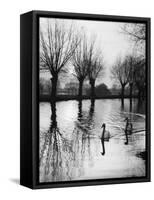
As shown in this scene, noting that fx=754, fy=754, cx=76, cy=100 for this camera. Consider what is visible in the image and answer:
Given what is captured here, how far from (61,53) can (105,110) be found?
961 mm

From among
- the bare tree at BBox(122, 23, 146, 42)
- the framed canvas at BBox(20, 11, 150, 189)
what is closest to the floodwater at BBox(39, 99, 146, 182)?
the framed canvas at BBox(20, 11, 150, 189)

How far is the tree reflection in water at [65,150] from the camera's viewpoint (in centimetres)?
912

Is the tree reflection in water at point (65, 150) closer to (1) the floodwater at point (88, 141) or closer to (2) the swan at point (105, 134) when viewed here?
(1) the floodwater at point (88, 141)

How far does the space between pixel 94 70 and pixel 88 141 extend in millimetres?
889

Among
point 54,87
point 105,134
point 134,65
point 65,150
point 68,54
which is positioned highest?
point 68,54

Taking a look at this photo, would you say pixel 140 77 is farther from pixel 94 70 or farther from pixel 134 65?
pixel 94 70

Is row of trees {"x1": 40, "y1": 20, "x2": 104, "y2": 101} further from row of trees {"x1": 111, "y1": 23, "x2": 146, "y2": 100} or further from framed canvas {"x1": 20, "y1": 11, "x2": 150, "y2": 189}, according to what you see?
row of trees {"x1": 111, "y1": 23, "x2": 146, "y2": 100}

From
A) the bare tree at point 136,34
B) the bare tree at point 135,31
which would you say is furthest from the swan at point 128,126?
the bare tree at point 135,31

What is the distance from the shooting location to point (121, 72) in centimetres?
962

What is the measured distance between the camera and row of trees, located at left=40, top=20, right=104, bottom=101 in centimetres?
909

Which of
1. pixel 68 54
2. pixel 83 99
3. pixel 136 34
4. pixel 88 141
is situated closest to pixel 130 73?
pixel 136 34

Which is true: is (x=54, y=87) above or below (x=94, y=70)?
below

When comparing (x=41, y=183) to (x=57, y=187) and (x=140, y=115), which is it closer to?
(x=57, y=187)

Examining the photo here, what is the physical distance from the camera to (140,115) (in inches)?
385
